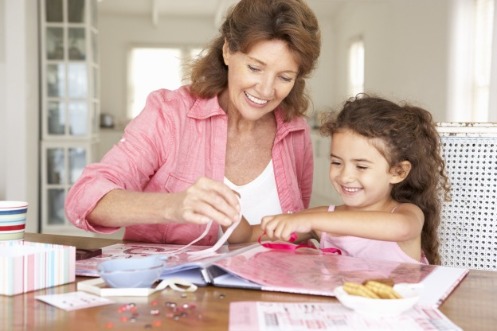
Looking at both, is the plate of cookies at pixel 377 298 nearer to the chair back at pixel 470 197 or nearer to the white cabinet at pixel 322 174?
the chair back at pixel 470 197

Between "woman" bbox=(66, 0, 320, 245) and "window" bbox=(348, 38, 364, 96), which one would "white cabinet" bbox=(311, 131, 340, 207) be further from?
"woman" bbox=(66, 0, 320, 245)

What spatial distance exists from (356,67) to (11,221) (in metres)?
9.01

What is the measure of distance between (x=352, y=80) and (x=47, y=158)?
5.66 m

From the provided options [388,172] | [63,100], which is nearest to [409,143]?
[388,172]

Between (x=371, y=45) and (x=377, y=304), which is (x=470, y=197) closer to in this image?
(x=377, y=304)

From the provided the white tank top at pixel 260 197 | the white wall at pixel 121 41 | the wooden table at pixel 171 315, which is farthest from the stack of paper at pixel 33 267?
the white wall at pixel 121 41

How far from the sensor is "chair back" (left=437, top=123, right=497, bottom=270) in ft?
7.00

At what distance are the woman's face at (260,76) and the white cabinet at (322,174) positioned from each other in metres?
7.29

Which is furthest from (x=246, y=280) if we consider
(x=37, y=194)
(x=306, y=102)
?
(x=37, y=194)

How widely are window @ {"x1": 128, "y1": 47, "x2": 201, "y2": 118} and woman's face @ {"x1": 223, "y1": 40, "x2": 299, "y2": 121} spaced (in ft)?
A: 33.2

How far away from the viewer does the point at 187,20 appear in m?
12.1

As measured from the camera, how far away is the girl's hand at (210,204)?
55.0 inches

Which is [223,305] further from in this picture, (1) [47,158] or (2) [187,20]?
(2) [187,20]

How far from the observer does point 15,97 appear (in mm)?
5285
